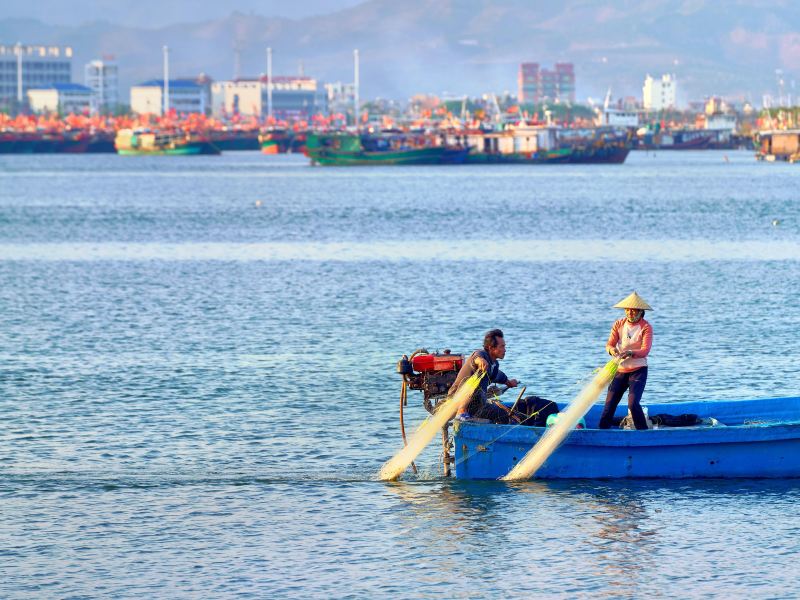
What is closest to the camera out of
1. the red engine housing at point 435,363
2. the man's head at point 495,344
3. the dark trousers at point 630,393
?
the man's head at point 495,344

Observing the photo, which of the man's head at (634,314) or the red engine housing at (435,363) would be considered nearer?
the man's head at (634,314)

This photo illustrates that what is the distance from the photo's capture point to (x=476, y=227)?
101750mm

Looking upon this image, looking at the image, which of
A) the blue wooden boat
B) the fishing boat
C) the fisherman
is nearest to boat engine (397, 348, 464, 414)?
the fishing boat

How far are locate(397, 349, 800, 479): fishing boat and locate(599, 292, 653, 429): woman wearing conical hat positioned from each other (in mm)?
568

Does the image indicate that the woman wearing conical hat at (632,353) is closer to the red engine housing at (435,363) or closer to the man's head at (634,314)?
the man's head at (634,314)

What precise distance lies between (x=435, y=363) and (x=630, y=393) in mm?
3095

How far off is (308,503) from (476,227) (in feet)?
255

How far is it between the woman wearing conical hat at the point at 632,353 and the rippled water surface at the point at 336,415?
1402mm

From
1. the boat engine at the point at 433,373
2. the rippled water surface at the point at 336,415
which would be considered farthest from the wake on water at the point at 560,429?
the boat engine at the point at 433,373

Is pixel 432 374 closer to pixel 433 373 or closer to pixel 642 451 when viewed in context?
pixel 433 373

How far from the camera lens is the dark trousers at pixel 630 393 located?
81.0ft

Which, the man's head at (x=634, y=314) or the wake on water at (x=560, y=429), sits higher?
the man's head at (x=634, y=314)

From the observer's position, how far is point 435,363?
24.9 metres

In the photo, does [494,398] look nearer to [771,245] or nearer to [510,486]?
[510,486]
